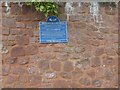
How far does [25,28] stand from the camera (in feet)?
17.9

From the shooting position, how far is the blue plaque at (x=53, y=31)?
17.9 ft

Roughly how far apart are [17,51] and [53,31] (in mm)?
664

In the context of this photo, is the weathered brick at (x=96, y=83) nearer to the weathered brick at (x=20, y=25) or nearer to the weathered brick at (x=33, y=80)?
the weathered brick at (x=33, y=80)

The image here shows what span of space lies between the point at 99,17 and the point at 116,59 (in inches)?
29.9

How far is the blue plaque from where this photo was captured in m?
5.45

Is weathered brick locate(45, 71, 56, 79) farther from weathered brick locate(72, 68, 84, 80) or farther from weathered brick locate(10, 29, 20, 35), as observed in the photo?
weathered brick locate(10, 29, 20, 35)

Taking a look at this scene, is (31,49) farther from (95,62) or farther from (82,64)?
(95,62)

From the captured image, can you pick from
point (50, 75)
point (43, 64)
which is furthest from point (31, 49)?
point (50, 75)

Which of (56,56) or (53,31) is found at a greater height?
(53,31)

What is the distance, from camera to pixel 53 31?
215 inches

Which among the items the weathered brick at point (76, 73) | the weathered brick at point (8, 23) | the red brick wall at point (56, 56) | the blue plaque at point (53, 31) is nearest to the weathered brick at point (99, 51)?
the red brick wall at point (56, 56)

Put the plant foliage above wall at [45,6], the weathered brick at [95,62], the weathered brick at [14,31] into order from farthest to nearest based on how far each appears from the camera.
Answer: the weathered brick at [95,62] < the weathered brick at [14,31] < the plant foliage above wall at [45,6]

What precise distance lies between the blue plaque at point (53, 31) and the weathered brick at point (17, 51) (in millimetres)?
353

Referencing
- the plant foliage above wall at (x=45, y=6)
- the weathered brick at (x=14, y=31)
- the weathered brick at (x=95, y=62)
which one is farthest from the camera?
the weathered brick at (x=95, y=62)
